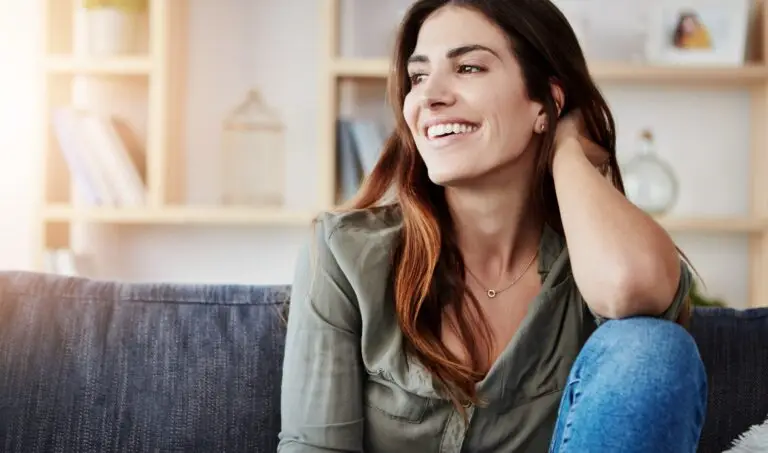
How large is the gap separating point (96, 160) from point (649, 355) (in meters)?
2.03

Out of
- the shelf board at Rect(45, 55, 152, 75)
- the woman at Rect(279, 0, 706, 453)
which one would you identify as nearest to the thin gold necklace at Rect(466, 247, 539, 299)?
the woman at Rect(279, 0, 706, 453)

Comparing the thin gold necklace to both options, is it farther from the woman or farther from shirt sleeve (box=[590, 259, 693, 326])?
shirt sleeve (box=[590, 259, 693, 326])

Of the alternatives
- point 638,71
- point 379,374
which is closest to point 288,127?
point 638,71

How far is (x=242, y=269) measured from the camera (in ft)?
9.53

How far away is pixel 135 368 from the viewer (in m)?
1.39

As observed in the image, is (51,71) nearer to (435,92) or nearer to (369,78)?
(369,78)

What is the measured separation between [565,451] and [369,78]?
1885 mm

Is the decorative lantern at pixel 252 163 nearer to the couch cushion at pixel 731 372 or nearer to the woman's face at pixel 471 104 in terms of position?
the woman's face at pixel 471 104

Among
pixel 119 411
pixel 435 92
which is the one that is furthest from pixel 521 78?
pixel 119 411

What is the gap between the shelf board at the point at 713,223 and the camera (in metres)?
2.55

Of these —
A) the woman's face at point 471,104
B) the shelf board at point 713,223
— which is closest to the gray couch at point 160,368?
the woman's face at point 471,104

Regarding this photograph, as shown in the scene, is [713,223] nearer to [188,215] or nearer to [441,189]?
[441,189]

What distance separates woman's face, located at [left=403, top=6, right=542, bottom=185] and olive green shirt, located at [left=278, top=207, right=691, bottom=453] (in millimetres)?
174

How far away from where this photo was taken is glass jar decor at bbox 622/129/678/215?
2625 millimetres
